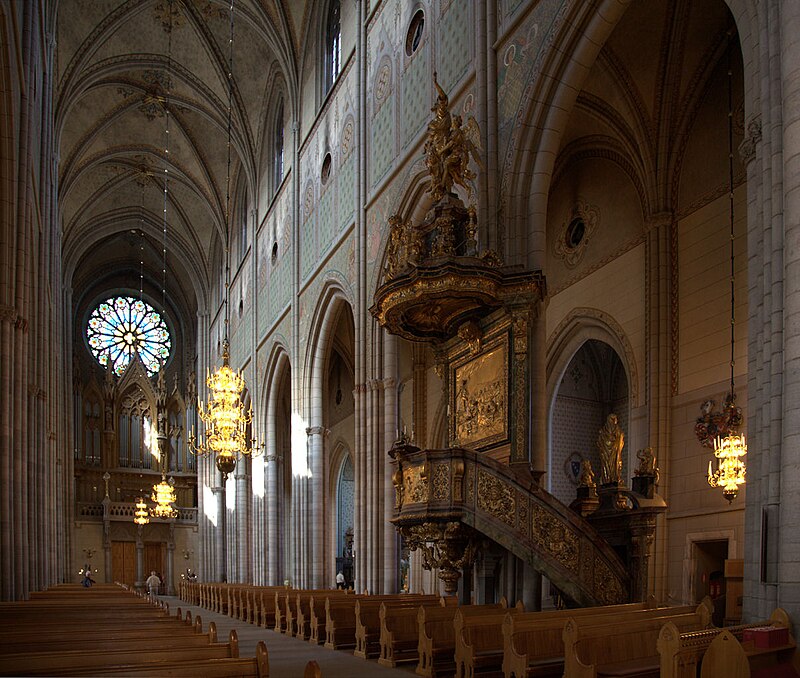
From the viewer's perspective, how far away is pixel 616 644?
5.87 metres

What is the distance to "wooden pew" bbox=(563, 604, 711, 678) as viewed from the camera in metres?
5.32

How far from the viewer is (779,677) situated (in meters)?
5.11

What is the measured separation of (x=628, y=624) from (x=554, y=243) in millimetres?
12311

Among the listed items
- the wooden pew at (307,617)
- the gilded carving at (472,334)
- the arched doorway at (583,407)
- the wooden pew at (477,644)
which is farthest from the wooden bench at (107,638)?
the arched doorway at (583,407)

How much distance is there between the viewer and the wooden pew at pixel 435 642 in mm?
7688

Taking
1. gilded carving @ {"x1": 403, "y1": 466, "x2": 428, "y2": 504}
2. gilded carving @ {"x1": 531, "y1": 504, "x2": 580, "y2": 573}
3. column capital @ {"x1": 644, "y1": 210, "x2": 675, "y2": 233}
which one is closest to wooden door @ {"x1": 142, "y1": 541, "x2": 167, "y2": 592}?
column capital @ {"x1": 644, "y1": 210, "x2": 675, "y2": 233}

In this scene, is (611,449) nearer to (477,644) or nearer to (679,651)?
(477,644)

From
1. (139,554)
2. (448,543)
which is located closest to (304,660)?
(448,543)

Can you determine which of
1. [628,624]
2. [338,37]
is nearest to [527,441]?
[628,624]

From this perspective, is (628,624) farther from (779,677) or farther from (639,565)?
(639,565)

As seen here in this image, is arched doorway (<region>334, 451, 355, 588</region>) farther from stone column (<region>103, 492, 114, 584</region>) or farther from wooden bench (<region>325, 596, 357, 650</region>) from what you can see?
wooden bench (<region>325, 596, 357, 650</region>)

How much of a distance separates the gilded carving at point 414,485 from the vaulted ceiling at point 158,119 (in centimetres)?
1585

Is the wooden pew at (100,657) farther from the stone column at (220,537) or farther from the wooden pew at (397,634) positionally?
the stone column at (220,537)

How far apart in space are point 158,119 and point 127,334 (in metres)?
12.8
